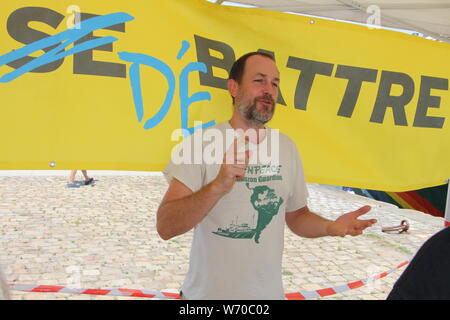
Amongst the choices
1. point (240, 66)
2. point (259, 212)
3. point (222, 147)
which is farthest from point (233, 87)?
point (259, 212)

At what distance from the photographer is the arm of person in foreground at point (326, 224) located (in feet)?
6.74

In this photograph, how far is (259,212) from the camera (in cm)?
201

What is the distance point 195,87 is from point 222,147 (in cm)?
81

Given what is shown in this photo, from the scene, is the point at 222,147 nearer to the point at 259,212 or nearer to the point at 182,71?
the point at 259,212

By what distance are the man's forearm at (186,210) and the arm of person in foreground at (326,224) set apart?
27.2 inches

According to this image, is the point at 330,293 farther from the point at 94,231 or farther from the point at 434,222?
the point at 434,222

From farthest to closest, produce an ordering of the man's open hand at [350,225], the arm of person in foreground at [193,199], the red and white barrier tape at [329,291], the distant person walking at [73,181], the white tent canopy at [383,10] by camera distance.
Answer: the distant person walking at [73,181], the red and white barrier tape at [329,291], the white tent canopy at [383,10], the man's open hand at [350,225], the arm of person in foreground at [193,199]

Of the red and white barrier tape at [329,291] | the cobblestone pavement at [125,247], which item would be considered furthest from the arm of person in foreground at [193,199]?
the red and white barrier tape at [329,291]

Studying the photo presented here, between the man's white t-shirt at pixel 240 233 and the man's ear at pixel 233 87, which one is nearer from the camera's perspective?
the man's white t-shirt at pixel 240 233

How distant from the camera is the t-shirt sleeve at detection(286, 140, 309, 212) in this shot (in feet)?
7.26

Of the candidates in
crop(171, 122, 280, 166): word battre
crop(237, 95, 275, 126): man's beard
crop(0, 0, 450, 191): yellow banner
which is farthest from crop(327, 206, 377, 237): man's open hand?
crop(0, 0, 450, 191): yellow banner

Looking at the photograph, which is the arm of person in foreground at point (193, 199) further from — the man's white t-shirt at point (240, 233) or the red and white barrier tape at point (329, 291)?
the red and white barrier tape at point (329, 291)

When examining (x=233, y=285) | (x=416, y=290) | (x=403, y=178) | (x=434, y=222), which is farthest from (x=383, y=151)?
(x=434, y=222)
